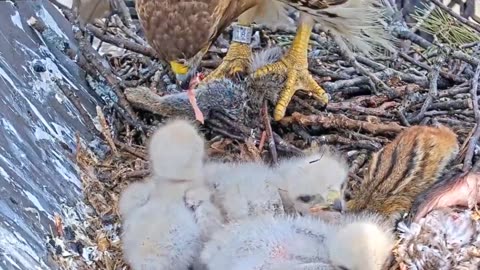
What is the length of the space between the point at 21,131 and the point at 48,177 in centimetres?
15

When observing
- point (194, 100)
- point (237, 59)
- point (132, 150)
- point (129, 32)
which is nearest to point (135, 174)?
point (132, 150)

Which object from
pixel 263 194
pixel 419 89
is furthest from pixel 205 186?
pixel 419 89

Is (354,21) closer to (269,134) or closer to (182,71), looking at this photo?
(269,134)

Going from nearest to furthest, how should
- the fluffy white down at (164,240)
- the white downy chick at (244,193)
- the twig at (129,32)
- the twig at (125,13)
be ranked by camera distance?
1. the fluffy white down at (164,240)
2. the white downy chick at (244,193)
3. the twig at (129,32)
4. the twig at (125,13)

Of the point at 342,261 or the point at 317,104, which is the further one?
the point at 317,104

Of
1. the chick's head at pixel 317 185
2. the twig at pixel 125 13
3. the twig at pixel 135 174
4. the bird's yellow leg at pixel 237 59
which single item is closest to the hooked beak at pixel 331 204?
the chick's head at pixel 317 185

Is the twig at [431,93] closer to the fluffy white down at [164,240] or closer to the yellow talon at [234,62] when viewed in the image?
the yellow talon at [234,62]

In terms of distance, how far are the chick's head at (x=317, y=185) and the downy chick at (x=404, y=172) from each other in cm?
8

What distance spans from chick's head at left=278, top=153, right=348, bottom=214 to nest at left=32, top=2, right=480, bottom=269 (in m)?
0.25

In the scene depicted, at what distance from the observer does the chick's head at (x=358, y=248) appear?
195cm

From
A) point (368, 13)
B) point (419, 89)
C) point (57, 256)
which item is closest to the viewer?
point (57, 256)

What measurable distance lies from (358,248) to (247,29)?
1.63 metres

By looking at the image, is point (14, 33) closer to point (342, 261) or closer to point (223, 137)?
point (223, 137)

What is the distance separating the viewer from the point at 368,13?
3350mm
